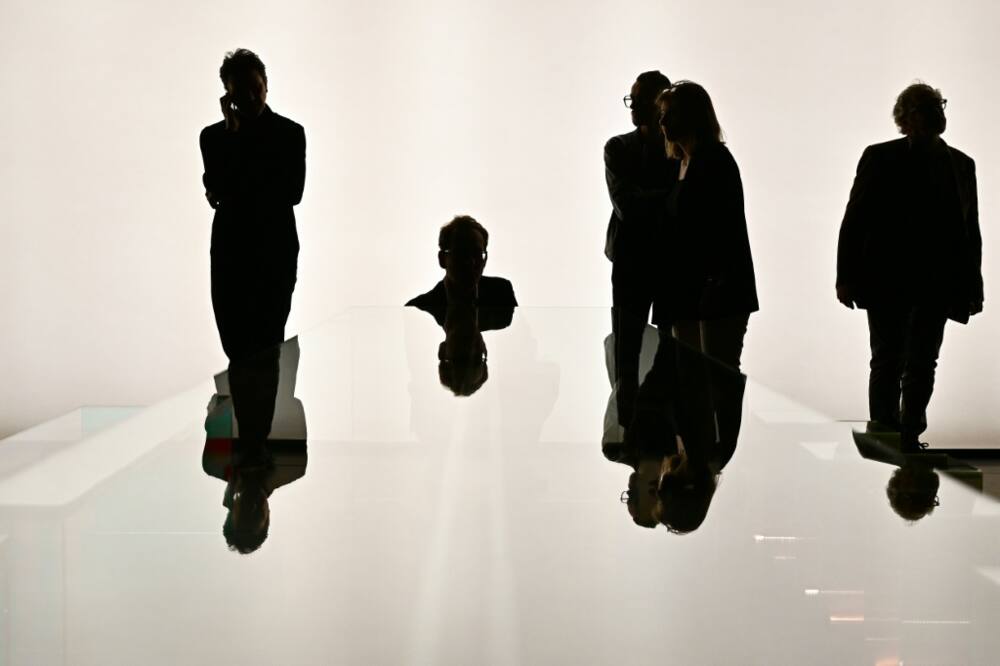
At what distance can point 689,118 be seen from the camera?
2029 mm

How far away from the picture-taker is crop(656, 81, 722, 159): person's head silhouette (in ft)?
6.61

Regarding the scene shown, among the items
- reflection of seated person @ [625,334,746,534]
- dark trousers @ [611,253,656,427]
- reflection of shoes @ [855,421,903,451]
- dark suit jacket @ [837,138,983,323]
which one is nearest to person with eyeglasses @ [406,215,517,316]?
dark trousers @ [611,253,656,427]

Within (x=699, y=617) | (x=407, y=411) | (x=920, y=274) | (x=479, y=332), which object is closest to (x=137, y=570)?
(x=699, y=617)

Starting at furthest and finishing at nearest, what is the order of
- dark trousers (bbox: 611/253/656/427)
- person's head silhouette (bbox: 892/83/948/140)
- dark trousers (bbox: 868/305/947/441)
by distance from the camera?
dark trousers (bbox: 868/305/947/441) → person's head silhouette (bbox: 892/83/948/140) → dark trousers (bbox: 611/253/656/427)

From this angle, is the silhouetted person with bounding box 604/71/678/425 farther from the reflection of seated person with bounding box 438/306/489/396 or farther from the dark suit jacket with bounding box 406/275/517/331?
the reflection of seated person with bounding box 438/306/489/396

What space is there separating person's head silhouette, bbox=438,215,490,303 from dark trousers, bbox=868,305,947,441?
1.11m

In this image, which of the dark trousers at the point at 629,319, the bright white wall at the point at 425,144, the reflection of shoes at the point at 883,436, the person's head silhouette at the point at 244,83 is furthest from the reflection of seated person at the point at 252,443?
the bright white wall at the point at 425,144

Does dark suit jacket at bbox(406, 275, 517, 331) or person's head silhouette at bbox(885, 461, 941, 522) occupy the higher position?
dark suit jacket at bbox(406, 275, 517, 331)

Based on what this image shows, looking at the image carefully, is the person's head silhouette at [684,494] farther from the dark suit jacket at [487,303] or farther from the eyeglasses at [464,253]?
the eyeglasses at [464,253]

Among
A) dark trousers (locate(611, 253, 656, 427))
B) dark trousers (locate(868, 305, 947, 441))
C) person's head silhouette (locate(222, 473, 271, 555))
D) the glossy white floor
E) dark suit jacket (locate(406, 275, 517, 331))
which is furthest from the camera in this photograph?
dark trousers (locate(868, 305, 947, 441))

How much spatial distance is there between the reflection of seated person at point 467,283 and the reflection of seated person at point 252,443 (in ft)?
3.47

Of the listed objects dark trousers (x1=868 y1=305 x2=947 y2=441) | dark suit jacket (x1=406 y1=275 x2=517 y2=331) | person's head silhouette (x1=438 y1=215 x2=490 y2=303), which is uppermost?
person's head silhouette (x1=438 y1=215 x2=490 y2=303)

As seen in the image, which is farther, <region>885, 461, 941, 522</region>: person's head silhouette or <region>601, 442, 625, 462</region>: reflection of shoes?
<region>601, 442, 625, 462</region>: reflection of shoes

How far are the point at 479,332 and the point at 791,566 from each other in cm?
166
